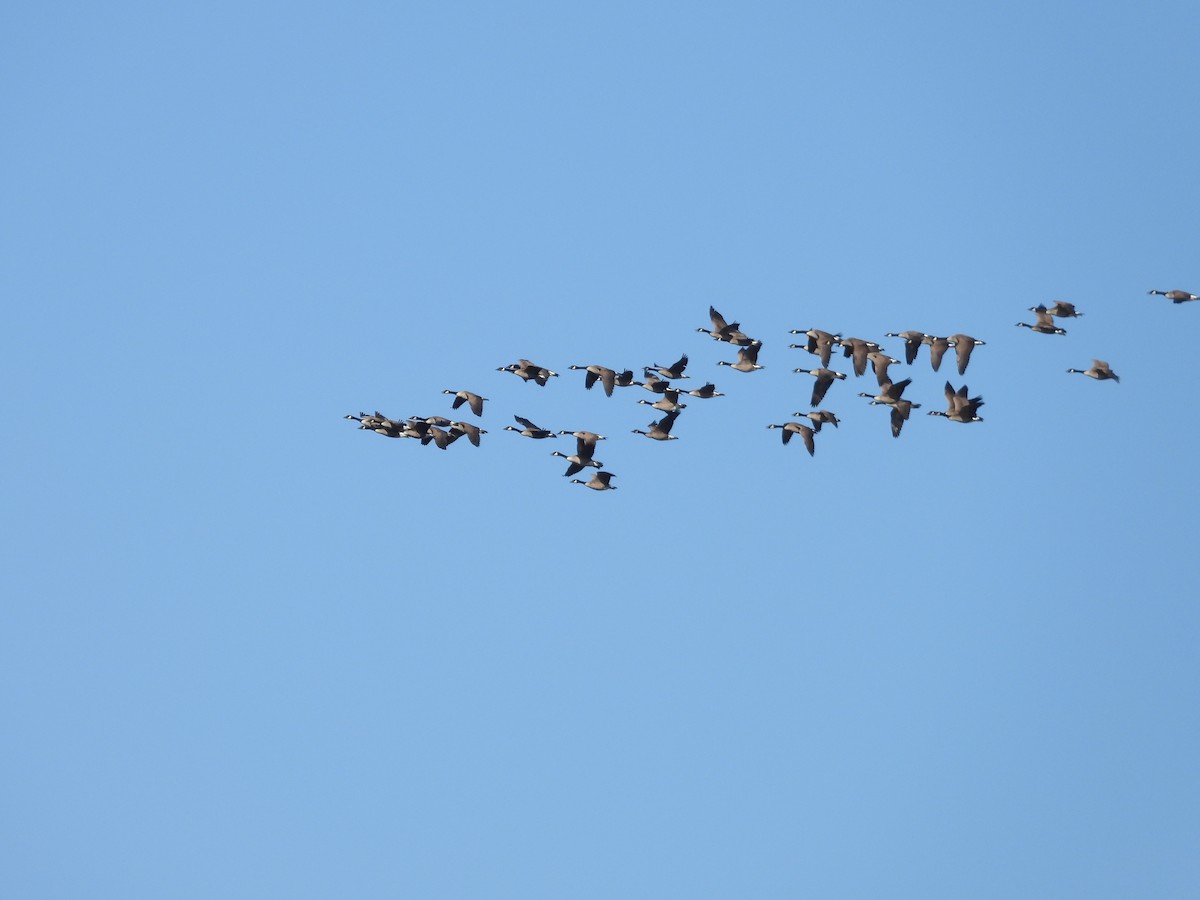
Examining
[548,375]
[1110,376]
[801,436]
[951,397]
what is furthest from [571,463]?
[1110,376]

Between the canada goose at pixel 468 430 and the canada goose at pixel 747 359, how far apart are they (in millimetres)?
6930

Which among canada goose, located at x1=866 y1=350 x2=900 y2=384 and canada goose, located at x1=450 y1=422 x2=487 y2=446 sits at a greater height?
canada goose, located at x1=866 y1=350 x2=900 y2=384

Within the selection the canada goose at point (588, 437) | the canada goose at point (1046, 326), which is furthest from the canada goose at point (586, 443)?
the canada goose at point (1046, 326)

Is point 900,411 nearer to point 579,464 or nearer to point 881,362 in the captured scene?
point 881,362

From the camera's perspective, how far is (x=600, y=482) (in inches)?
2223

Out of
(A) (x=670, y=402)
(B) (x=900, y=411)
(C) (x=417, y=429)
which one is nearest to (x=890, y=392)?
(B) (x=900, y=411)

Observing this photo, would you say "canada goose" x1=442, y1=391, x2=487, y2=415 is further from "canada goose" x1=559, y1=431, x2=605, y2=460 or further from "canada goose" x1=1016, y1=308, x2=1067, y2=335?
"canada goose" x1=1016, y1=308, x2=1067, y2=335

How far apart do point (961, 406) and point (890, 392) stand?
1856 millimetres

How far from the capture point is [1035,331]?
55.0m

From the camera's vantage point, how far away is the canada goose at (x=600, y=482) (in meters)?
56.3

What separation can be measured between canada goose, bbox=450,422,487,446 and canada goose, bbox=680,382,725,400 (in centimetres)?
615

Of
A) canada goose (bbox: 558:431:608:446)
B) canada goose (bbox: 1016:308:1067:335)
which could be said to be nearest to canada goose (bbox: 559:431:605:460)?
canada goose (bbox: 558:431:608:446)

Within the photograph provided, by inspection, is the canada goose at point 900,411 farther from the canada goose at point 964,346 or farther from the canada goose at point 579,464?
the canada goose at point 579,464

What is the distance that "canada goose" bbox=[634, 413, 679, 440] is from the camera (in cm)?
5694
